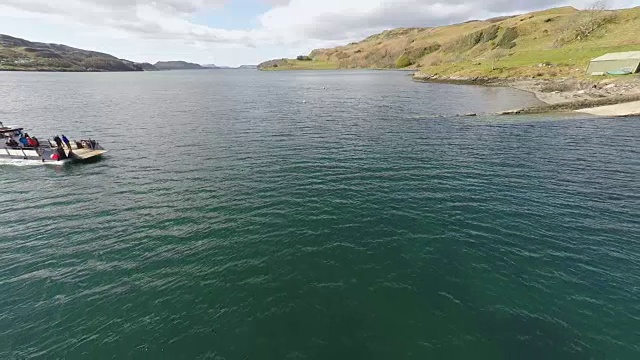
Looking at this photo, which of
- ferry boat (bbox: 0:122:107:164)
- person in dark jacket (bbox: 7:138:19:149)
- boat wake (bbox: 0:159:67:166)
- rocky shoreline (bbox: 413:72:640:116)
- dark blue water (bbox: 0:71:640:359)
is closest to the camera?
dark blue water (bbox: 0:71:640:359)

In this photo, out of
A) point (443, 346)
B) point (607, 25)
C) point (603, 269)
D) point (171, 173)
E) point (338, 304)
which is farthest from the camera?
point (607, 25)

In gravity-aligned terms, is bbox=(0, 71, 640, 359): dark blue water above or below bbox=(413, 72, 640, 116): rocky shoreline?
below

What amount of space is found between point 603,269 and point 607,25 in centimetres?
20452

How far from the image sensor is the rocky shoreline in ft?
226

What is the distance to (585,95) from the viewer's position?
82.6 meters

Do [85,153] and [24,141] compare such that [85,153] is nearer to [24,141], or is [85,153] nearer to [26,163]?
[26,163]

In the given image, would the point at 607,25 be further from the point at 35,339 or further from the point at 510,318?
the point at 35,339

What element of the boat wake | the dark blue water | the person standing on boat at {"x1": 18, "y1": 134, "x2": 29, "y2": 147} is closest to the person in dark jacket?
the person standing on boat at {"x1": 18, "y1": 134, "x2": 29, "y2": 147}

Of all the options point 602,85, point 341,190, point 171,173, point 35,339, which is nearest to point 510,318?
point 341,190

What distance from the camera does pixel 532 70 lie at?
12888 cm

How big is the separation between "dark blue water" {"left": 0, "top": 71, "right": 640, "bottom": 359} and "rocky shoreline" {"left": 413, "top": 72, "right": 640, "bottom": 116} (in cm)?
2693

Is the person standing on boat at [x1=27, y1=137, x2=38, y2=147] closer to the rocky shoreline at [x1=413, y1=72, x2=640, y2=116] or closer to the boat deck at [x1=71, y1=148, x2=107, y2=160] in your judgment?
the boat deck at [x1=71, y1=148, x2=107, y2=160]

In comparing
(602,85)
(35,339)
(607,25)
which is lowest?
(35,339)

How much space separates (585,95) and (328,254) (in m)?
96.2
